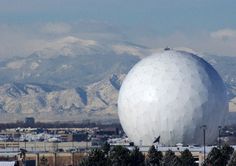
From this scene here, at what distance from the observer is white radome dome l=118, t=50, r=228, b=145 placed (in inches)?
2768

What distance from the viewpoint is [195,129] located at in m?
70.6

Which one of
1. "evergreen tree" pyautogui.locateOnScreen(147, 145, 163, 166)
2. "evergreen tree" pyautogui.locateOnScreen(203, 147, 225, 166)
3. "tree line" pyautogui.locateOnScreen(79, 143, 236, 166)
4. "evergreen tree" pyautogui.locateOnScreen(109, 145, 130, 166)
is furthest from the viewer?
"evergreen tree" pyautogui.locateOnScreen(147, 145, 163, 166)

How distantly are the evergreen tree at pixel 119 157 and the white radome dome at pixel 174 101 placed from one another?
1635cm

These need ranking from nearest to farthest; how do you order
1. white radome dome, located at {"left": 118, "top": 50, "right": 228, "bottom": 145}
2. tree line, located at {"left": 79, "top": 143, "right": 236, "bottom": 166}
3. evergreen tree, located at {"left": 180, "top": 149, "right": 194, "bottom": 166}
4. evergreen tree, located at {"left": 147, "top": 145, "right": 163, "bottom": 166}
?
tree line, located at {"left": 79, "top": 143, "right": 236, "bottom": 166} < evergreen tree, located at {"left": 180, "top": 149, "right": 194, "bottom": 166} < evergreen tree, located at {"left": 147, "top": 145, "right": 163, "bottom": 166} < white radome dome, located at {"left": 118, "top": 50, "right": 228, "bottom": 145}

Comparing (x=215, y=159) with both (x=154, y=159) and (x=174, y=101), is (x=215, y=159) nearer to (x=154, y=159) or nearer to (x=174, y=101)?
(x=154, y=159)

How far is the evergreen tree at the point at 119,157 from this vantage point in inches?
2077

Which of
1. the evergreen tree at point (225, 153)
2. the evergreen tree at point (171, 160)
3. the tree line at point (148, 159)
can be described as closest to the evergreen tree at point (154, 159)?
the tree line at point (148, 159)

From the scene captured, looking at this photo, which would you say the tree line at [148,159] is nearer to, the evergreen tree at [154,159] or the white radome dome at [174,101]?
the evergreen tree at [154,159]

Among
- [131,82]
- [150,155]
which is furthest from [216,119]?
[150,155]

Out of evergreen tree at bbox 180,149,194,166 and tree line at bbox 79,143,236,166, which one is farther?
evergreen tree at bbox 180,149,194,166

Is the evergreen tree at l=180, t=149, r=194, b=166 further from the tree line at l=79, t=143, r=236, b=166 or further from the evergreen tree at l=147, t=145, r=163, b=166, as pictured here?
the evergreen tree at l=147, t=145, r=163, b=166

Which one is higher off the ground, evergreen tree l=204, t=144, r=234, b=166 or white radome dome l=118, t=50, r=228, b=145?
white radome dome l=118, t=50, r=228, b=145

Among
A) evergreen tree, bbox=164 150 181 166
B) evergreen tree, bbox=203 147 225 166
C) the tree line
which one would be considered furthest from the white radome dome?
evergreen tree, bbox=203 147 225 166

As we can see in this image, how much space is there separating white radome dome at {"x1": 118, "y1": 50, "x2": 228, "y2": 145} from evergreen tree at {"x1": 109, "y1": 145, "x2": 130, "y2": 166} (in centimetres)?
1635
